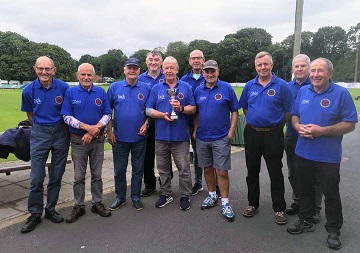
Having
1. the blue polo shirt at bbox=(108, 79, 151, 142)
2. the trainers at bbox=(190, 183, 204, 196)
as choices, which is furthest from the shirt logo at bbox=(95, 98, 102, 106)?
the trainers at bbox=(190, 183, 204, 196)

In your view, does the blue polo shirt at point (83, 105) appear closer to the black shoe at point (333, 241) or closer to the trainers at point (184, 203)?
the trainers at point (184, 203)

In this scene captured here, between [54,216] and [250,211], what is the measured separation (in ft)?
8.76

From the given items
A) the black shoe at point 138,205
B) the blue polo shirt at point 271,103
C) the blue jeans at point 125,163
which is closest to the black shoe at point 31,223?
the blue jeans at point 125,163

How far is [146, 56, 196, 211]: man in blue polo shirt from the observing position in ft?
14.5

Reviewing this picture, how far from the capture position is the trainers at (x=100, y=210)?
430 cm

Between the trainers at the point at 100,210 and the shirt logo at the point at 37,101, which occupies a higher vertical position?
the shirt logo at the point at 37,101

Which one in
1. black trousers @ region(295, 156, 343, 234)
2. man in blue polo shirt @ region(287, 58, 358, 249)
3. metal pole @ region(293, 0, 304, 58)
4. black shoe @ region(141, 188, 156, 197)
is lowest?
black shoe @ region(141, 188, 156, 197)

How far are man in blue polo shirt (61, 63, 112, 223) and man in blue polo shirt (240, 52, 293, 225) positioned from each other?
196 centimetres

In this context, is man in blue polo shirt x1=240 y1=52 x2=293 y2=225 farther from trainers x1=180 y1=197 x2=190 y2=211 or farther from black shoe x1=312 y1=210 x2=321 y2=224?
trainers x1=180 y1=197 x2=190 y2=211

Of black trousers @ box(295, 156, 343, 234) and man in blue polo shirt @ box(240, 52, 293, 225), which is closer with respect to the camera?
black trousers @ box(295, 156, 343, 234)

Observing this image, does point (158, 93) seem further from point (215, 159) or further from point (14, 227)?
point (14, 227)

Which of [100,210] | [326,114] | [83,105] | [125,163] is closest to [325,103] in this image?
[326,114]

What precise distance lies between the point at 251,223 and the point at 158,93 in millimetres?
2209

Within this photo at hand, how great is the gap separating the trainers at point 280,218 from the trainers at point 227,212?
1.88 ft
